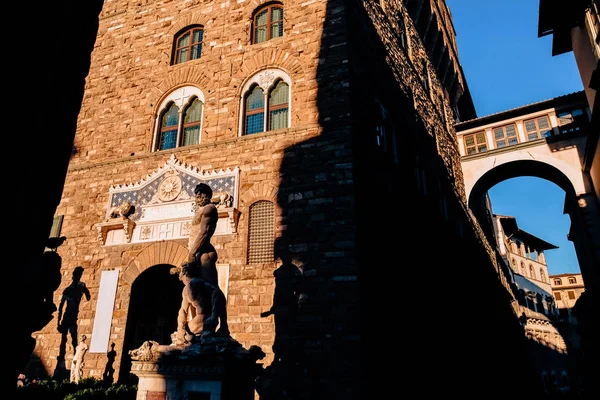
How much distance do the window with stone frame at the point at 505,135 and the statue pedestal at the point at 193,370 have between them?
64.1 feet

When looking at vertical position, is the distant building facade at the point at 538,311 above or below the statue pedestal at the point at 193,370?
above

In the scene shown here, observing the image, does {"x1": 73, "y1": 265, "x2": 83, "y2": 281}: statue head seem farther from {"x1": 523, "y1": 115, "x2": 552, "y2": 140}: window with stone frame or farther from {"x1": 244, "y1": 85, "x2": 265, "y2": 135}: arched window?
{"x1": 523, "y1": 115, "x2": 552, "y2": 140}: window with stone frame

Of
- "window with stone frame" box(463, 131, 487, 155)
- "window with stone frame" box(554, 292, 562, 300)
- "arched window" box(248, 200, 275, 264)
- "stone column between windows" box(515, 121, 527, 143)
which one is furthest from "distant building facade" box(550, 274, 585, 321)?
"arched window" box(248, 200, 275, 264)

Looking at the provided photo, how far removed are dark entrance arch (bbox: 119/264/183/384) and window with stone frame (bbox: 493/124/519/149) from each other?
17.9 m

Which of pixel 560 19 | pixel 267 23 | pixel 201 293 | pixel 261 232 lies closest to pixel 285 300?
pixel 261 232

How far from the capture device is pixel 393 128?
37.2 feet

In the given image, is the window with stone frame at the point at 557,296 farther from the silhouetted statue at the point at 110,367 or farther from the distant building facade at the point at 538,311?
the silhouetted statue at the point at 110,367

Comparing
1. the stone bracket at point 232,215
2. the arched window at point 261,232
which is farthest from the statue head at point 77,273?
the arched window at point 261,232

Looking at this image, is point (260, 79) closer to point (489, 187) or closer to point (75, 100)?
point (75, 100)

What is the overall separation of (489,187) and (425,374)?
15.2 metres

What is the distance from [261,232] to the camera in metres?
8.23

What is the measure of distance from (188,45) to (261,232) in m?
5.86

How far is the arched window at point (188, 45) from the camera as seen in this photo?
10.8 meters

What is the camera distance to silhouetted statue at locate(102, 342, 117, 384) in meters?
8.08
